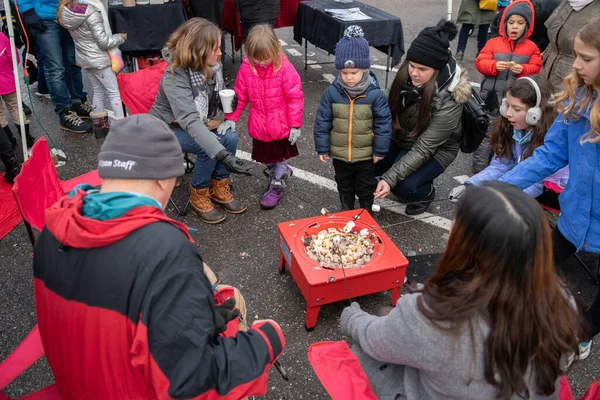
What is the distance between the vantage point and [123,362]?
1507 millimetres

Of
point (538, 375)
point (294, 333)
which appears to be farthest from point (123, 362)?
point (294, 333)

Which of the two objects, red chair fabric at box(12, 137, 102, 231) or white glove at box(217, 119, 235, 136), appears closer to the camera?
red chair fabric at box(12, 137, 102, 231)

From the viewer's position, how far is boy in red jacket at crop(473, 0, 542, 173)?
490 centimetres

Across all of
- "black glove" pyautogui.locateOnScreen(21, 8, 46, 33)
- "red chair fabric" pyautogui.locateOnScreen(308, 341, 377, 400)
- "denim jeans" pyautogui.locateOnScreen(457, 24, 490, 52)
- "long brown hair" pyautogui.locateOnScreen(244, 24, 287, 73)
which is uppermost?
"long brown hair" pyautogui.locateOnScreen(244, 24, 287, 73)

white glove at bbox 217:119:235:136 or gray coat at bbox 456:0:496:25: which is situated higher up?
gray coat at bbox 456:0:496:25

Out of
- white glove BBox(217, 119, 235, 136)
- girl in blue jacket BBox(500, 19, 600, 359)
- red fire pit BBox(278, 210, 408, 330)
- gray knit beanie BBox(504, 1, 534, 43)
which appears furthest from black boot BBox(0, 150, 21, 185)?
gray knit beanie BBox(504, 1, 534, 43)

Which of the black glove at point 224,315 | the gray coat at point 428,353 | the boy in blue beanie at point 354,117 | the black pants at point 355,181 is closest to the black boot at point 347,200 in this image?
the black pants at point 355,181

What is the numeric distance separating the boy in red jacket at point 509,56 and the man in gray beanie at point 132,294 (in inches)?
156

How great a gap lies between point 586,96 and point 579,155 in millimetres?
297

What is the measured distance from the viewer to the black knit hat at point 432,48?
361 centimetres

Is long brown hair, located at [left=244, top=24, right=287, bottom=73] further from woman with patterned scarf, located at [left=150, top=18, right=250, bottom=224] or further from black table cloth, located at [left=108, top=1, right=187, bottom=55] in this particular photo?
black table cloth, located at [left=108, top=1, right=187, bottom=55]

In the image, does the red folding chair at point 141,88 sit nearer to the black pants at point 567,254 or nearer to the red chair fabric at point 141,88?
the red chair fabric at point 141,88

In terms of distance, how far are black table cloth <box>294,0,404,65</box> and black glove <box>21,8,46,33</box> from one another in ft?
11.0

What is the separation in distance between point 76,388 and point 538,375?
59.2 inches
